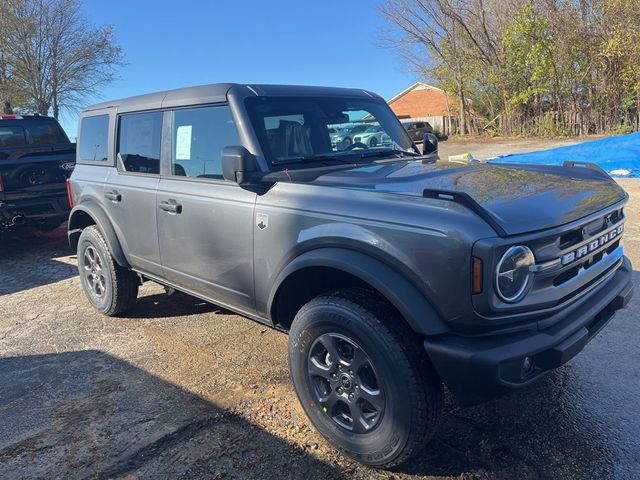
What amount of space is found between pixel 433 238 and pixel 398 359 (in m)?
0.58

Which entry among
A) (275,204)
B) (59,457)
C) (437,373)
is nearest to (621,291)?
(437,373)

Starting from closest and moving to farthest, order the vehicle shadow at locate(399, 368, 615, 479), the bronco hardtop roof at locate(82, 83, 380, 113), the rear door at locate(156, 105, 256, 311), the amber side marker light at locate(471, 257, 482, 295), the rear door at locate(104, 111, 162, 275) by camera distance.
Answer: the amber side marker light at locate(471, 257, 482, 295)
the vehicle shadow at locate(399, 368, 615, 479)
the rear door at locate(156, 105, 256, 311)
the bronco hardtop roof at locate(82, 83, 380, 113)
the rear door at locate(104, 111, 162, 275)

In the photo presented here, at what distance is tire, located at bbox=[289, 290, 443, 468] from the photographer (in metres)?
2.34

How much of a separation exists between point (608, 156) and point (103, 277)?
11.8 m

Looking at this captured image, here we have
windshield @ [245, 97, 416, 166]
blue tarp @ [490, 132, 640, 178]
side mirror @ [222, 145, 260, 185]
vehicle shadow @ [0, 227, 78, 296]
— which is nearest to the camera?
side mirror @ [222, 145, 260, 185]

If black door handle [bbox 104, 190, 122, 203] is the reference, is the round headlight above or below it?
below

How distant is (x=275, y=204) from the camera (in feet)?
9.64

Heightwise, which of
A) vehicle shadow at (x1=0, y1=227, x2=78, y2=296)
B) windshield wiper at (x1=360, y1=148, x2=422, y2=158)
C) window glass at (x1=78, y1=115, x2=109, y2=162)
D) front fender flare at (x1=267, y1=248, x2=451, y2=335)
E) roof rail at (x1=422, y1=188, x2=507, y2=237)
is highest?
window glass at (x1=78, y1=115, x2=109, y2=162)

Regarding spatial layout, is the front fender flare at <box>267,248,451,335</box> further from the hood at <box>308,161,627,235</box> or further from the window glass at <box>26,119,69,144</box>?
the window glass at <box>26,119,69,144</box>

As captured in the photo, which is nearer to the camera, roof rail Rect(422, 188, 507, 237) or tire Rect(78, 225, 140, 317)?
roof rail Rect(422, 188, 507, 237)

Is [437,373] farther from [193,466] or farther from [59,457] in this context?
[59,457]

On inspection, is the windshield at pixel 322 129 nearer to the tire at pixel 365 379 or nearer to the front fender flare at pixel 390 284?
the front fender flare at pixel 390 284

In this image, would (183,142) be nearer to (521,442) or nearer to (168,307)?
(168,307)

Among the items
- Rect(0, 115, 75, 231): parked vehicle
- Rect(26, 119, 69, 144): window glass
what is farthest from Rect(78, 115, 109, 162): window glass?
Rect(26, 119, 69, 144): window glass
